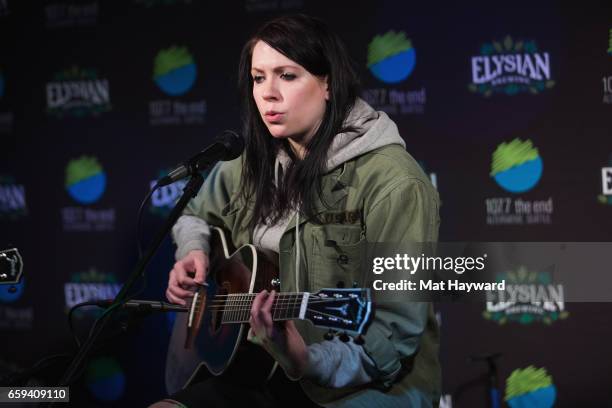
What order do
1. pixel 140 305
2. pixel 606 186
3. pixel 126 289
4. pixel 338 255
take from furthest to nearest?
pixel 606 186
pixel 338 255
pixel 140 305
pixel 126 289

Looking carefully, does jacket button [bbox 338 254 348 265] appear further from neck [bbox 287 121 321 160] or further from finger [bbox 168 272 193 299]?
finger [bbox 168 272 193 299]

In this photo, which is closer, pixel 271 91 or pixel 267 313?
pixel 267 313

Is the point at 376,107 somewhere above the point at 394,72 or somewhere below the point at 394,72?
below

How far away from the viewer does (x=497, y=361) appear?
10.2 feet

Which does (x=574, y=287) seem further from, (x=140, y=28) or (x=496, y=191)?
(x=140, y=28)

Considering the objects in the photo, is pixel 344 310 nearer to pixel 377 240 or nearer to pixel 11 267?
pixel 377 240

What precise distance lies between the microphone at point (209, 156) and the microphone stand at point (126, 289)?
0.09ft

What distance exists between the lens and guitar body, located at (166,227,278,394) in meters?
2.14

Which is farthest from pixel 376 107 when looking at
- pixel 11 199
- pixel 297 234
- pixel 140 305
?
pixel 11 199

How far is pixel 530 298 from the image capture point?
3.03m

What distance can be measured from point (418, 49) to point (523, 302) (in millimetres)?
1145

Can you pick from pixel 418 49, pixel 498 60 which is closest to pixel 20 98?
pixel 418 49

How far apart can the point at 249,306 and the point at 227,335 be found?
0.15 metres

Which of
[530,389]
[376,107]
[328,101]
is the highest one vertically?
[376,107]
